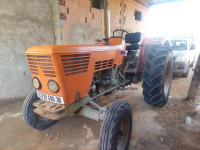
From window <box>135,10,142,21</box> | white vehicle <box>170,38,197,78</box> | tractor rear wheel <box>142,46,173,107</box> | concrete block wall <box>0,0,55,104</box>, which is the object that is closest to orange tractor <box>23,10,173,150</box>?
tractor rear wheel <box>142,46,173,107</box>

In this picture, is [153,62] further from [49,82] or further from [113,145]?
[49,82]

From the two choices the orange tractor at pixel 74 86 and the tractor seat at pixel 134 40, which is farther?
the tractor seat at pixel 134 40

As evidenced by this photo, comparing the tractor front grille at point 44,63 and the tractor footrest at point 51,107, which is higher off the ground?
the tractor front grille at point 44,63

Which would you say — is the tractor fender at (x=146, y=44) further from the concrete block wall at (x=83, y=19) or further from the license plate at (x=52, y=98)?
the concrete block wall at (x=83, y=19)

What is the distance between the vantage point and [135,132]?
2012mm

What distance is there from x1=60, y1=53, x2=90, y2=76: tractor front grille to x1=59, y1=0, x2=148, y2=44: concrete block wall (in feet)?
8.68

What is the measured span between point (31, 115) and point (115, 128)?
1276 mm

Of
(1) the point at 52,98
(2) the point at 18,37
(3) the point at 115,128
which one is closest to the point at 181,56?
(3) the point at 115,128

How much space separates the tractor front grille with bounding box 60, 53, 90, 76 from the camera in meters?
1.31

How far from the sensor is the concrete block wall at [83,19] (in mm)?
3878

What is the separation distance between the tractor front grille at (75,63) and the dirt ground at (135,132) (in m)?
1.08

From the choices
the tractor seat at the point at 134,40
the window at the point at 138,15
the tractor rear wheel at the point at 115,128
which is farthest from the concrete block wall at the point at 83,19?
the tractor rear wheel at the point at 115,128

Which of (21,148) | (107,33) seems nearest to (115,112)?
(107,33)

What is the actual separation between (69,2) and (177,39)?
4.23 m
